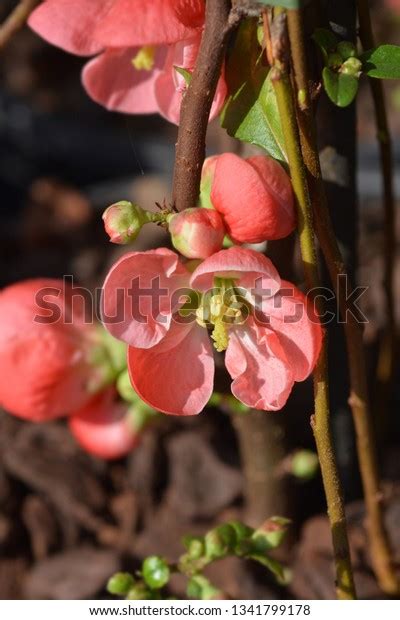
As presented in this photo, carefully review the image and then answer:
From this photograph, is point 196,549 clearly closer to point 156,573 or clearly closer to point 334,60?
point 156,573

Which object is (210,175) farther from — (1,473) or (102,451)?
(1,473)

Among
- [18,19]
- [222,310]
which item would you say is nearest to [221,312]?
[222,310]

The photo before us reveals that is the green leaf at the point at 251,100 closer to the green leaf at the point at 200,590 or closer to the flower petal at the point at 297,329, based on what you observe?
the flower petal at the point at 297,329

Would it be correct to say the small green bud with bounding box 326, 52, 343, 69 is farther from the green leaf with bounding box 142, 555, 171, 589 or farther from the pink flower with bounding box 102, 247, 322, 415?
the green leaf with bounding box 142, 555, 171, 589

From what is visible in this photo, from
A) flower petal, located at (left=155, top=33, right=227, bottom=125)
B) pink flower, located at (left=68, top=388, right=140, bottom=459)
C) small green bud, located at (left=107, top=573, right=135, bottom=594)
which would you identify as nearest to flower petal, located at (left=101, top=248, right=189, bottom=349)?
flower petal, located at (left=155, top=33, right=227, bottom=125)

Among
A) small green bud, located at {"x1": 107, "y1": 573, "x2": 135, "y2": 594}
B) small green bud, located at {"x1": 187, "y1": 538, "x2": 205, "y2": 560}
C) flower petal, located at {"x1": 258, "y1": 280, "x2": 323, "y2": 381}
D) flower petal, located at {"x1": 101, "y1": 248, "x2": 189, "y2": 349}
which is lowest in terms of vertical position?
small green bud, located at {"x1": 187, "y1": 538, "x2": 205, "y2": 560}

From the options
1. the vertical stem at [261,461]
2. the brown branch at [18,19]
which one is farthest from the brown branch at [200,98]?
the vertical stem at [261,461]
